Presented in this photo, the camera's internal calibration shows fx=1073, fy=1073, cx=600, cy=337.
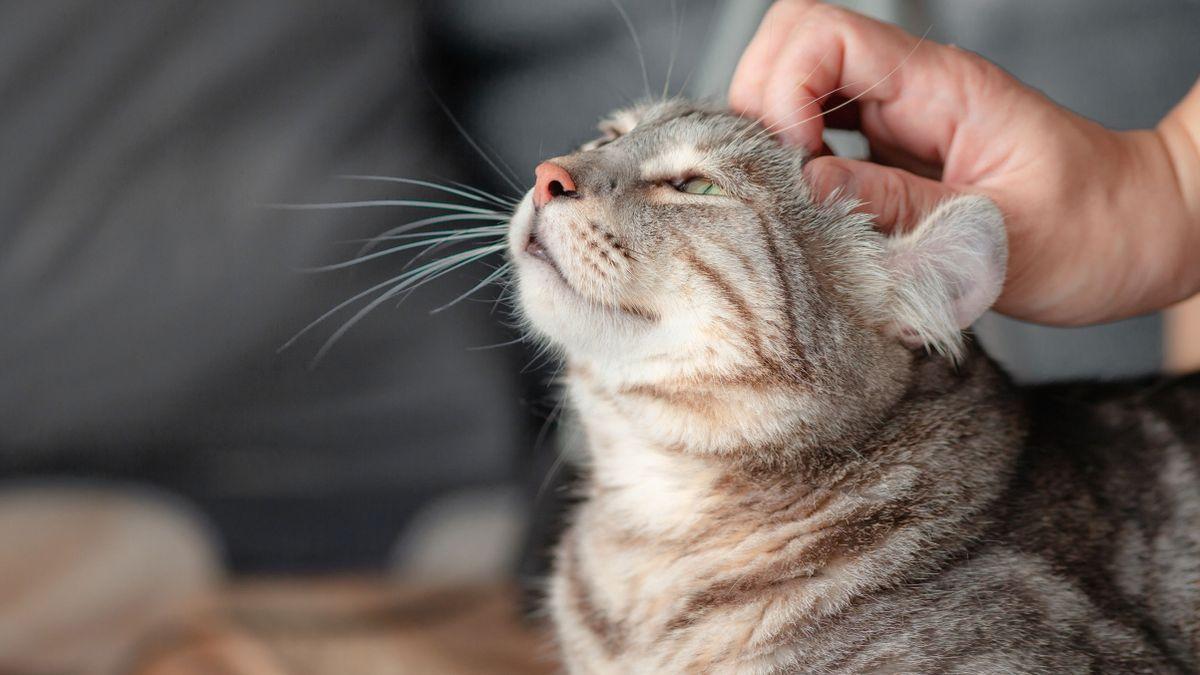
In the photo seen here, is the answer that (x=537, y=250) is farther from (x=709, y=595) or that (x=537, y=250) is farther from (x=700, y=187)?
(x=709, y=595)

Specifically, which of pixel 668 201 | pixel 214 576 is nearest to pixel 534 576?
pixel 214 576

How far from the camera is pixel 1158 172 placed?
1.24 metres

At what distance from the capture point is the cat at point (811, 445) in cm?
104

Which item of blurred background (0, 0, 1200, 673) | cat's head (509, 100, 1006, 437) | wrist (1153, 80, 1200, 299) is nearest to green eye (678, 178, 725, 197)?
cat's head (509, 100, 1006, 437)

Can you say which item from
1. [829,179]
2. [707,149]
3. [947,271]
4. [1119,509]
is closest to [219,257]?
[707,149]

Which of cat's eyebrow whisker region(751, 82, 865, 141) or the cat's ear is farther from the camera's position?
cat's eyebrow whisker region(751, 82, 865, 141)

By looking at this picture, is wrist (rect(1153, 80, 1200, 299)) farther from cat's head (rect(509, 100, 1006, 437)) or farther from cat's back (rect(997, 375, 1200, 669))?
cat's head (rect(509, 100, 1006, 437))

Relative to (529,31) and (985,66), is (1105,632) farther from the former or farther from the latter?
(529,31)

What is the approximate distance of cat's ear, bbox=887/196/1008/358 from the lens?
1.03 m

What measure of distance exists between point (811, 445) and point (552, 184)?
37 centimetres

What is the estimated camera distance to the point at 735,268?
107 cm

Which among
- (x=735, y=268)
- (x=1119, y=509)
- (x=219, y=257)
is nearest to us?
(x=735, y=268)

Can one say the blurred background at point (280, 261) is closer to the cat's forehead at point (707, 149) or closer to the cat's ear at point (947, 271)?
the cat's forehead at point (707, 149)

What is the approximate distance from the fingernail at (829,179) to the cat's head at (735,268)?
0.5 inches
